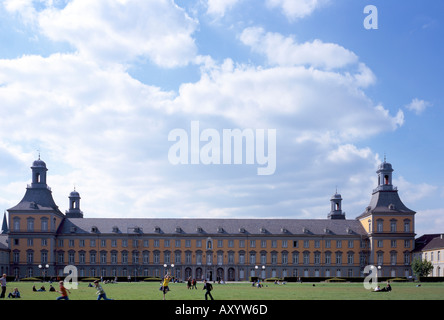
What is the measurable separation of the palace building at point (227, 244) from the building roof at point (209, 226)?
20 centimetres

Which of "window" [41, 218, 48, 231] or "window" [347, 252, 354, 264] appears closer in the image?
"window" [41, 218, 48, 231]

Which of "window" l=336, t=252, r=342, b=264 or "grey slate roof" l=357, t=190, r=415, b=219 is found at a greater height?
"grey slate roof" l=357, t=190, r=415, b=219

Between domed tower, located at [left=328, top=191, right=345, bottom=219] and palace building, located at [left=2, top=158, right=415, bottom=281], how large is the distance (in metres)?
9.61

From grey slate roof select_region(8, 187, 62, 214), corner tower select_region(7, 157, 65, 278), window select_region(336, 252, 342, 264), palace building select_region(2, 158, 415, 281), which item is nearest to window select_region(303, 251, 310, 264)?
palace building select_region(2, 158, 415, 281)

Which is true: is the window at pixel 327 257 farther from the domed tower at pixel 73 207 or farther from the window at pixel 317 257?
the domed tower at pixel 73 207

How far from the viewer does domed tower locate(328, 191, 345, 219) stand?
395 feet

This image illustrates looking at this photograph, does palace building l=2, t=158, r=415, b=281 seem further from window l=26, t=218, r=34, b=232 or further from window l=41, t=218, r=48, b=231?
window l=26, t=218, r=34, b=232

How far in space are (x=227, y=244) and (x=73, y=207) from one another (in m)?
35.3

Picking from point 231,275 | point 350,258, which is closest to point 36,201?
point 231,275

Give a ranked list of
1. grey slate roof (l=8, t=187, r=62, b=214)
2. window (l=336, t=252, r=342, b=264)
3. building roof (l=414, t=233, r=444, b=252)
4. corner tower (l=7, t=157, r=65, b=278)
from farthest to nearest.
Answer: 1. window (l=336, t=252, r=342, b=264)
2. grey slate roof (l=8, t=187, r=62, b=214)
3. corner tower (l=7, t=157, r=65, b=278)
4. building roof (l=414, t=233, r=444, b=252)
